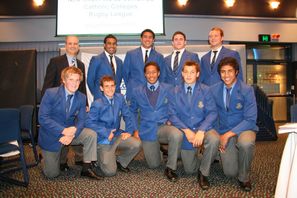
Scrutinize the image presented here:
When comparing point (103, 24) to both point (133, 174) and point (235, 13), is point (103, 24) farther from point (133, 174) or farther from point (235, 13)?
point (235, 13)

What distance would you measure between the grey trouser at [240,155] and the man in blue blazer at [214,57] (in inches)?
41.9

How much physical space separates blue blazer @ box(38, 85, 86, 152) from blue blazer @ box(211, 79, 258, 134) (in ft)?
4.88

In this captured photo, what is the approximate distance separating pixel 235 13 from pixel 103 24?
175 inches

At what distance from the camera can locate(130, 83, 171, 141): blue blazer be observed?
329 cm

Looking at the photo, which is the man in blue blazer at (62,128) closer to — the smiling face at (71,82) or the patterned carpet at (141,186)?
the smiling face at (71,82)

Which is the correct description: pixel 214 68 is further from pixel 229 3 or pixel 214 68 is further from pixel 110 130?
pixel 229 3

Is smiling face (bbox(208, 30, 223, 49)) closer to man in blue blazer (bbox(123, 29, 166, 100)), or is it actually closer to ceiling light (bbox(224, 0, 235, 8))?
man in blue blazer (bbox(123, 29, 166, 100))

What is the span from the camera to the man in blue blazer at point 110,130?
3.17 metres

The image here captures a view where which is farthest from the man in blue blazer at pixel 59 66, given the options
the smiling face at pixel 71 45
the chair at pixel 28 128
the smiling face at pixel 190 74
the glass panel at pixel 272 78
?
the glass panel at pixel 272 78

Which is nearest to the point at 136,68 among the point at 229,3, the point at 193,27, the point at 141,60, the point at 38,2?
the point at 141,60

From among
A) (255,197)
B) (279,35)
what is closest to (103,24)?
(255,197)

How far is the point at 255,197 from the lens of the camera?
2449mm

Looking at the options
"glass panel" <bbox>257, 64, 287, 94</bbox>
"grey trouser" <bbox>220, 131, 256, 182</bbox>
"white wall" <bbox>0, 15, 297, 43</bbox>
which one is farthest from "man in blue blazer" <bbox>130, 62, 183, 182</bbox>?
"glass panel" <bbox>257, 64, 287, 94</bbox>

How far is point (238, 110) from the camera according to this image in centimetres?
291
